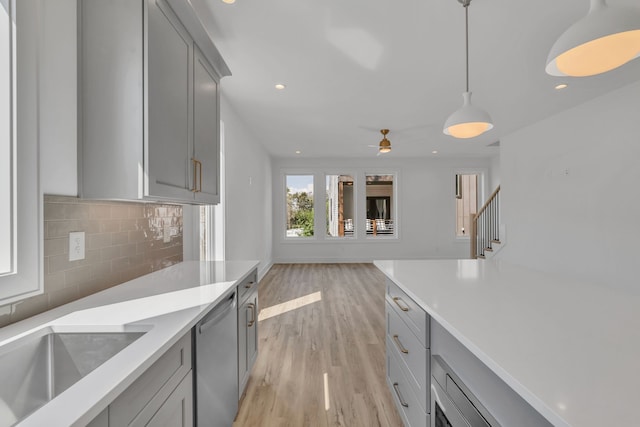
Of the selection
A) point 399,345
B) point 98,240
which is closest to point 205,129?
point 98,240

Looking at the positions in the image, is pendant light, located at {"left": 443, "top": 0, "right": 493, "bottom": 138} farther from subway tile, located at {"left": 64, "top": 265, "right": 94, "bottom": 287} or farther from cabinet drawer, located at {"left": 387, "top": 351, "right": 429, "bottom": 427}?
subway tile, located at {"left": 64, "top": 265, "right": 94, "bottom": 287}

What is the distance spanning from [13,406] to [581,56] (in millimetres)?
2289

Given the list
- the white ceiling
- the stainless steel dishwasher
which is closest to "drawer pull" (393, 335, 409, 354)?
the stainless steel dishwasher

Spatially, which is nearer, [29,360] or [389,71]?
[29,360]

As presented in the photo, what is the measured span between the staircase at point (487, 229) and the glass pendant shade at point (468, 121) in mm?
4179

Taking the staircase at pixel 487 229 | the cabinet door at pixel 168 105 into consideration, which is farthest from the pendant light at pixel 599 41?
the staircase at pixel 487 229

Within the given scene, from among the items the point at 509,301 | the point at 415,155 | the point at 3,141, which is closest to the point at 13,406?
the point at 3,141

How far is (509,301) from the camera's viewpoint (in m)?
1.19

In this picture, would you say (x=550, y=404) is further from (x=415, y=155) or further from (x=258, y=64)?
(x=415, y=155)

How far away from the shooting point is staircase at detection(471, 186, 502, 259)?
219 inches

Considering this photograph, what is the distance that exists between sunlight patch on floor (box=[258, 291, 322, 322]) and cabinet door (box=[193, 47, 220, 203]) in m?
1.94

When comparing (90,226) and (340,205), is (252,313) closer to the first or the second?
(90,226)

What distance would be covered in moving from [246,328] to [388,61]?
2.45 m

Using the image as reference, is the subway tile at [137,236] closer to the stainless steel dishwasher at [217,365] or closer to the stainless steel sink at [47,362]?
the stainless steel dishwasher at [217,365]
